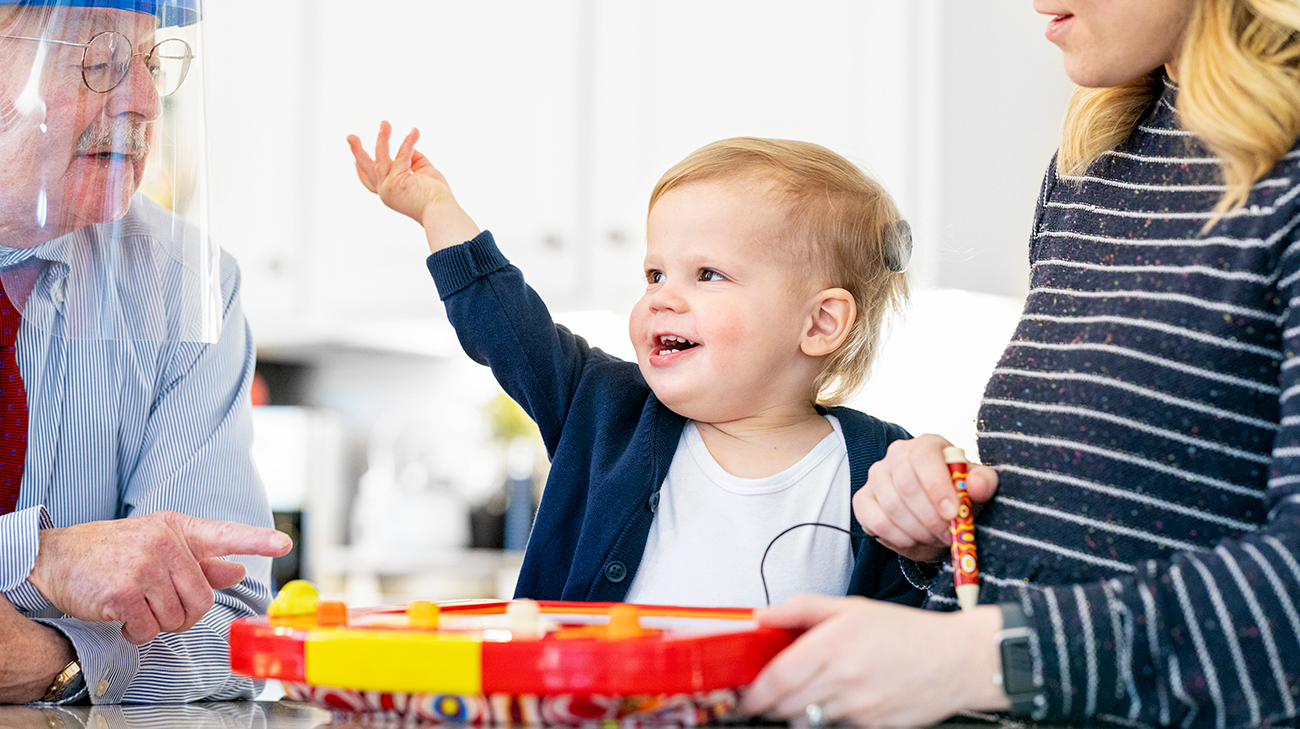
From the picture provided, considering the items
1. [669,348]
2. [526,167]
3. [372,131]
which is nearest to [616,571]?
[669,348]

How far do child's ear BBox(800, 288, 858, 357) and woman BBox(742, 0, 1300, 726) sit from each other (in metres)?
0.21

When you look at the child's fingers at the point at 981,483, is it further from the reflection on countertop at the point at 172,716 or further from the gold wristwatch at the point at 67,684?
the gold wristwatch at the point at 67,684

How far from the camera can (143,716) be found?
31.8 inches

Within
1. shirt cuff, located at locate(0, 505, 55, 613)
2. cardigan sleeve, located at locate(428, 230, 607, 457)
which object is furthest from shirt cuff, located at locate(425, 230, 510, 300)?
shirt cuff, located at locate(0, 505, 55, 613)

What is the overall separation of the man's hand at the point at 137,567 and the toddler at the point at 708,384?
264 mm

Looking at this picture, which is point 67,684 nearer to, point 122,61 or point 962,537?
point 122,61

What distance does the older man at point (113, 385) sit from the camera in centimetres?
93

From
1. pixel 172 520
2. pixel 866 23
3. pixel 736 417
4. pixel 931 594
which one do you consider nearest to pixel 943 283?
pixel 866 23

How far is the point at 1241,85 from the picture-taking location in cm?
70

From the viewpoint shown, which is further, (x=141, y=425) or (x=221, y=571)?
(x=141, y=425)

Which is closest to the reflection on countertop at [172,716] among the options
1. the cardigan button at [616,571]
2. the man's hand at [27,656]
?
the man's hand at [27,656]

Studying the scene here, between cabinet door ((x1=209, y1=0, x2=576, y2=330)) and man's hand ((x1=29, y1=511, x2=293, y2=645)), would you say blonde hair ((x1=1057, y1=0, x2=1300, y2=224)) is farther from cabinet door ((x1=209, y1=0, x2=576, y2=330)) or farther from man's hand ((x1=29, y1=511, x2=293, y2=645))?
cabinet door ((x1=209, y1=0, x2=576, y2=330))

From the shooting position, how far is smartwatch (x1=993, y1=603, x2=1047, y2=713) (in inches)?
22.6

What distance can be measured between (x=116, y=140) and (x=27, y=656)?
46cm
